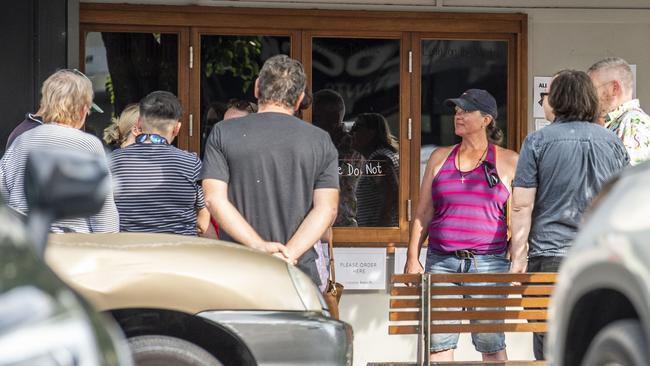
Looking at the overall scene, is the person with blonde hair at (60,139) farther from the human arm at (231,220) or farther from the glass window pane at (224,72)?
the glass window pane at (224,72)

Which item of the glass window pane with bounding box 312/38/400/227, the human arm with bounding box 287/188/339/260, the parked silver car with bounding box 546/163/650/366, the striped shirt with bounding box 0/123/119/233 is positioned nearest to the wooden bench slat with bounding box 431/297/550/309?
the human arm with bounding box 287/188/339/260

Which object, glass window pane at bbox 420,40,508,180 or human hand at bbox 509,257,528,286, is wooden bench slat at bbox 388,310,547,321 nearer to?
human hand at bbox 509,257,528,286

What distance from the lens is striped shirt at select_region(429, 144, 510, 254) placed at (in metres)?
6.87

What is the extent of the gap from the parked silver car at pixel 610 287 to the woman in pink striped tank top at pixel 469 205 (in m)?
2.98

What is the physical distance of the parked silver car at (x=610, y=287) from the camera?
3363 millimetres

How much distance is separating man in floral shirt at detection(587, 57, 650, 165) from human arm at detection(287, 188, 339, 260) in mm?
1529

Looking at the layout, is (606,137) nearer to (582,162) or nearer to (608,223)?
(582,162)

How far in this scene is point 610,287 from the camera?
3514 millimetres

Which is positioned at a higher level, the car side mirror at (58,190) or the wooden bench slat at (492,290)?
the car side mirror at (58,190)

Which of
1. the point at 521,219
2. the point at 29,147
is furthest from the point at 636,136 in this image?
the point at 29,147

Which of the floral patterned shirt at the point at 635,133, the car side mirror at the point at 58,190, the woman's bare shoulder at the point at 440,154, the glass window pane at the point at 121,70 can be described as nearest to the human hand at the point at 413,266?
the woman's bare shoulder at the point at 440,154

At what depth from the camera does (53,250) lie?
4.76 m

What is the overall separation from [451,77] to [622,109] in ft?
7.82

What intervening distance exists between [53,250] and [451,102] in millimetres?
2967
